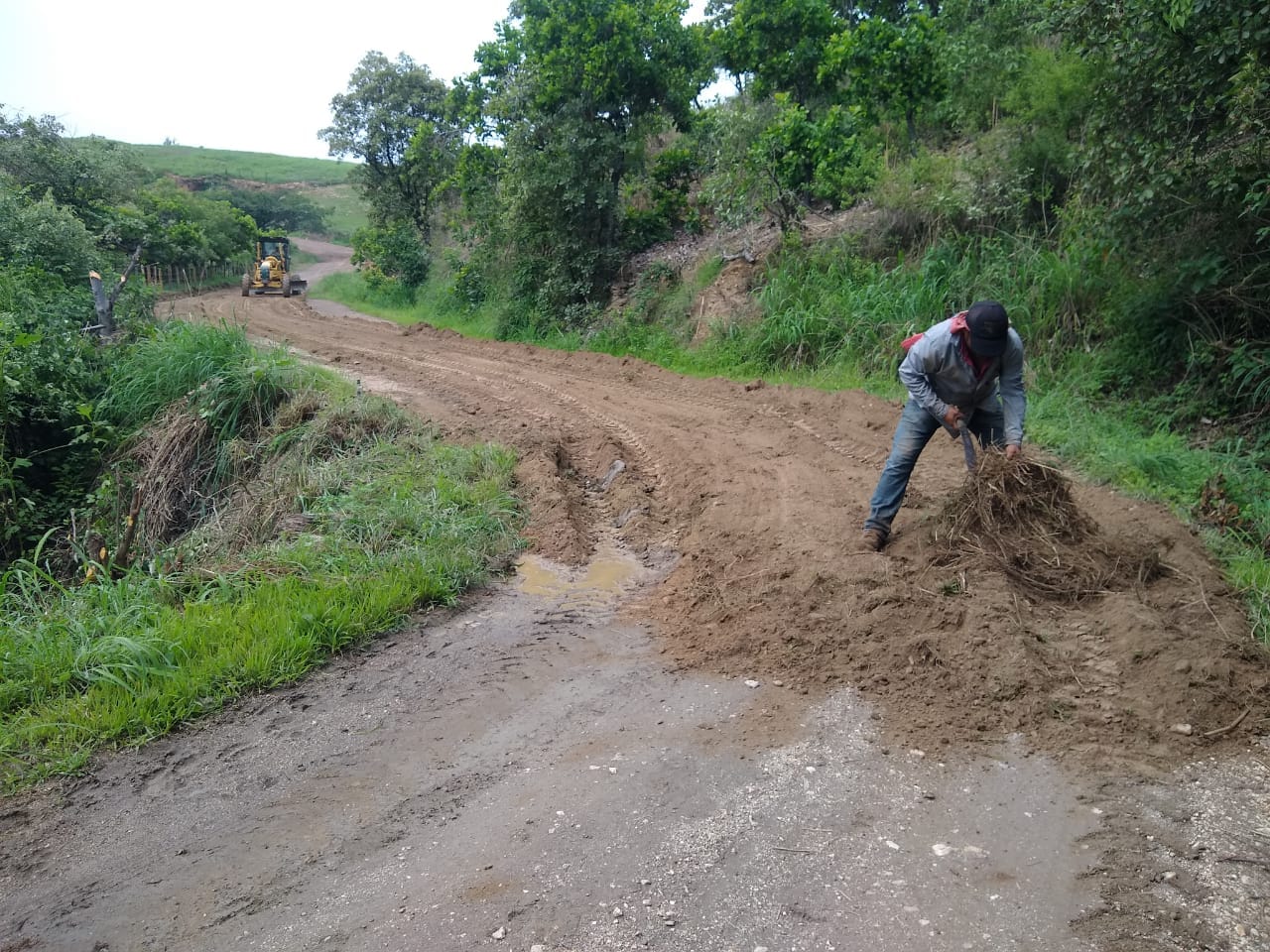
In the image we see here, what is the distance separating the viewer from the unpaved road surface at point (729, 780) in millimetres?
2824

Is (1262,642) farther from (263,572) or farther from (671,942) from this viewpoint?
(263,572)

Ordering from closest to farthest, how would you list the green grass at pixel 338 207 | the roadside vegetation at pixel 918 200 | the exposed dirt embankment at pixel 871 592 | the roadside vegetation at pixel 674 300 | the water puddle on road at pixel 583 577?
the exposed dirt embankment at pixel 871 592
the roadside vegetation at pixel 674 300
the water puddle on road at pixel 583 577
the roadside vegetation at pixel 918 200
the green grass at pixel 338 207


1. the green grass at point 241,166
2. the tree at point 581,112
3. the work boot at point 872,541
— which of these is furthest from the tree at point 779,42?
the green grass at point 241,166

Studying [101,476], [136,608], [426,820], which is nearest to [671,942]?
[426,820]

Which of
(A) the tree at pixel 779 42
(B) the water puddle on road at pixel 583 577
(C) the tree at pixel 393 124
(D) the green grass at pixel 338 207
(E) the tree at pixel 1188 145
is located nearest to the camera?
(B) the water puddle on road at pixel 583 577

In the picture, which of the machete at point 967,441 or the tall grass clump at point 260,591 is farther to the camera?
the machete at point 967,441

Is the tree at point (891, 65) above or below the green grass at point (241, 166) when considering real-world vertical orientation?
below

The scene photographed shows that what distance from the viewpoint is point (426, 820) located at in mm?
3412

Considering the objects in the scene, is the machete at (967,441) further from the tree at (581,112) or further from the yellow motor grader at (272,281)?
the yellow motor grader at (272,281)

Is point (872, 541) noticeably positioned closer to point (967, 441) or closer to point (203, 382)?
point (967, 441)

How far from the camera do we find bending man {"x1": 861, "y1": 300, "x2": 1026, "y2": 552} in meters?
4.92

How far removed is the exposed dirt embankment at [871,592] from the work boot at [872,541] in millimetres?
96

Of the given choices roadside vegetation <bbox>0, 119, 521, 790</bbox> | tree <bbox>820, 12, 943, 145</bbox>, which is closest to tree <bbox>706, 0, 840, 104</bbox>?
tree <bbox>820, 12, 943, 145</bbox>

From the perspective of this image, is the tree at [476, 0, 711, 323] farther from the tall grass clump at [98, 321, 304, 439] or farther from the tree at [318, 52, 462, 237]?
the tree at [318, 52, 462, 237]
